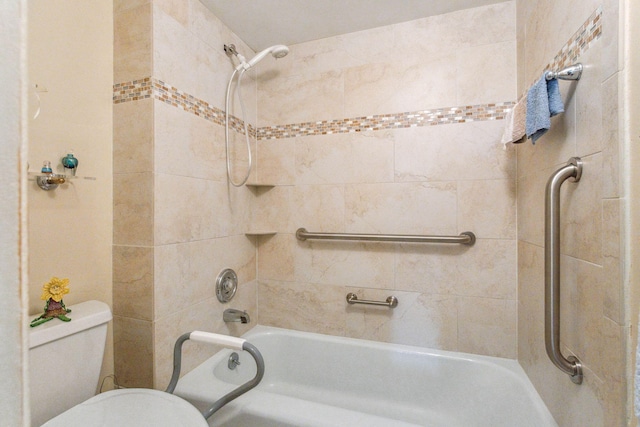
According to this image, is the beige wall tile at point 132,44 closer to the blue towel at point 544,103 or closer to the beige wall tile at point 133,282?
the beige wall tile at point 133,282

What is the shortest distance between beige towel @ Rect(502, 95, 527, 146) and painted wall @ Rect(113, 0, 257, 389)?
137 cm

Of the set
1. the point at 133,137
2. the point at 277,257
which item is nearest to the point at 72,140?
the point at 133,137

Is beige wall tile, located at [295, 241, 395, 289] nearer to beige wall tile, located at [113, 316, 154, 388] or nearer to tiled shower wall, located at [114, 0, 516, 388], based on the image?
tiled shower wall, located at [114, 0, 516, 388]

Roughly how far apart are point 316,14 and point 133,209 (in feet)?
4.35

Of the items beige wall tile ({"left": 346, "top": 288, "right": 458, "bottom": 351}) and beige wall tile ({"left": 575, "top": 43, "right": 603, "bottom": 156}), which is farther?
beige wall tile ({"left": 346, "top": 288, "right": 458, "bottom": 351})

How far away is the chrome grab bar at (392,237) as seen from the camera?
1403 millimetres

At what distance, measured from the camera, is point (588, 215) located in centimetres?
79

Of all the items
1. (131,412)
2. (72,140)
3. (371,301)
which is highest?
(72,140)

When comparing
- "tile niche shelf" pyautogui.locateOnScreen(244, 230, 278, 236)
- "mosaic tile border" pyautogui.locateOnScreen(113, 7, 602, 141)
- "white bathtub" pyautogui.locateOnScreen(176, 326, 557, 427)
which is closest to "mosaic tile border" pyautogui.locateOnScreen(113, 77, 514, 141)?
"mosaic tile border" pyautogui.locateOnScreen(113, 7, 602, 141)

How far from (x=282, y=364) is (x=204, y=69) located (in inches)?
66.6

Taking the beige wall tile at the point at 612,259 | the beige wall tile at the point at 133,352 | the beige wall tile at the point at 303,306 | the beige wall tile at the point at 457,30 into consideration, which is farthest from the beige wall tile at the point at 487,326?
the beige wall tile at the point at 133,352

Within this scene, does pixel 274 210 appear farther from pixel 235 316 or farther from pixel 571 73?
pixel 571 73

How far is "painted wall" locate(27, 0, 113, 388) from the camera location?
0.96 meters

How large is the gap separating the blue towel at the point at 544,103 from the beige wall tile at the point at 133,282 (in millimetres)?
1477
